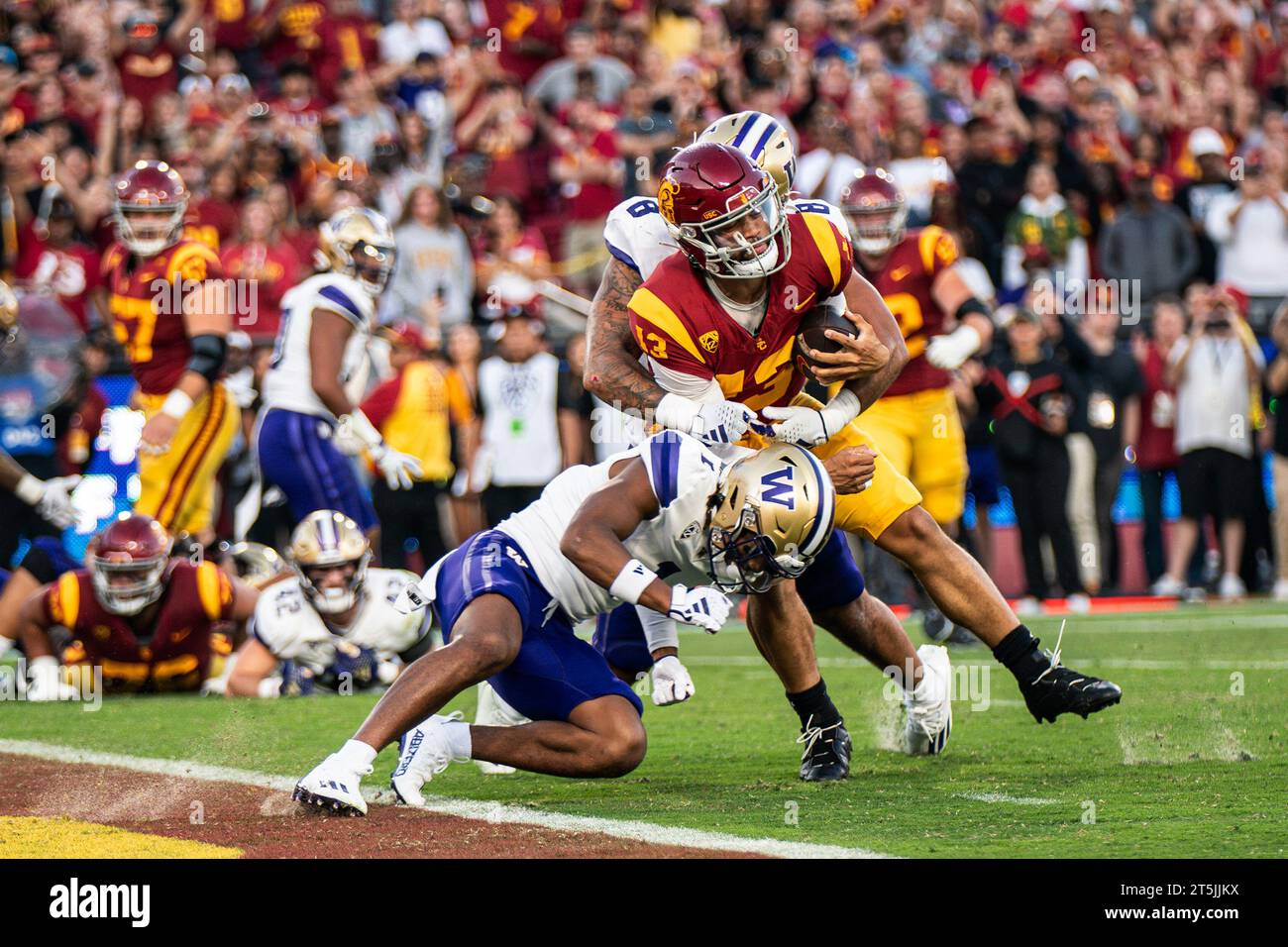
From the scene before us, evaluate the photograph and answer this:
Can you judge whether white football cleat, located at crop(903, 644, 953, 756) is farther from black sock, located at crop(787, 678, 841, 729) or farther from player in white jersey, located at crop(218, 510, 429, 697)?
player in white jersey, located at crop(218, 510, 429, 697)

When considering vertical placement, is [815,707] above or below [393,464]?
below

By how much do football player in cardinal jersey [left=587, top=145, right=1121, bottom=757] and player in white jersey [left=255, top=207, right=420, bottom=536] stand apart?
2826 millimetres

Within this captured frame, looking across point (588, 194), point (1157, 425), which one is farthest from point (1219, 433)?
point (588, 194)

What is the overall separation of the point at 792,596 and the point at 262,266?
6.76 m

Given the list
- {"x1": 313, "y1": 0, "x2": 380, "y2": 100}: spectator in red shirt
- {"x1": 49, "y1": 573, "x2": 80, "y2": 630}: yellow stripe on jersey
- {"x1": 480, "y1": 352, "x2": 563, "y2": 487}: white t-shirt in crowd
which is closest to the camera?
{"x1": 49, "y1": 573, "x2": 80, "y2": 630}: yellow stripe on jersey

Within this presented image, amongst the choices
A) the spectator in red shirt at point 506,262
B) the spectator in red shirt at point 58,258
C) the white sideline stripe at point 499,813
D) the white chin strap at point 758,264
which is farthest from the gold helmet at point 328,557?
the spectator in red shirt at point 58,258

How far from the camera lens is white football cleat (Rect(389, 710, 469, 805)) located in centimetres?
499

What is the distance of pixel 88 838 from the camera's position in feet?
14.9

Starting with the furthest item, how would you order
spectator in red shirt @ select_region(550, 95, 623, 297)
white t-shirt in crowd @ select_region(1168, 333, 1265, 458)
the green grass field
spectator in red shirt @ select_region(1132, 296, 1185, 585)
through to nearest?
spectator in red shirt @ select_region(550, 95, 623, 297)
spectator in red shirt @ select_region(1132, 296, 1185, 585)
white t-shirt in crowd @ select_region(1168, 333, 1265, 458)
the green grass field

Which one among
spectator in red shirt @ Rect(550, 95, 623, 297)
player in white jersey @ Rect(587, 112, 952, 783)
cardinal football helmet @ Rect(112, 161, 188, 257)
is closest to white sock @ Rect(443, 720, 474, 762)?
player in white jersey @ Rect(587, 112, 952, 783)

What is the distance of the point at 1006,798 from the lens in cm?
486

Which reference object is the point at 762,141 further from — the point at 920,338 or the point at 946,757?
the point at 920,338

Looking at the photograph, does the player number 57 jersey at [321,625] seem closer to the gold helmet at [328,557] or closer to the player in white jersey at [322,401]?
the gold helmet at [328,557]

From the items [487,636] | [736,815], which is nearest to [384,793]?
[487,636]
